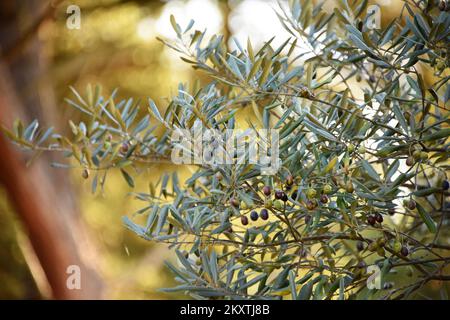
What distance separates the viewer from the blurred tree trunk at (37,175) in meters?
2.70

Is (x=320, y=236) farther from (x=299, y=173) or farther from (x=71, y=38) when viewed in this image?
(x=71, y=38)

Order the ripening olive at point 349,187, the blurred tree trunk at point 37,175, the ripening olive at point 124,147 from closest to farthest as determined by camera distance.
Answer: the ripening olive at point 349,187
the ripening olive at point 124,147
the blurred tree trunk at point 37,175

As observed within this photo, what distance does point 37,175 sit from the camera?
276 cm

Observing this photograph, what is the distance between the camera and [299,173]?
824 millimetres

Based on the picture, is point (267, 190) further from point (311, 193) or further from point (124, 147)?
point (124, 147)

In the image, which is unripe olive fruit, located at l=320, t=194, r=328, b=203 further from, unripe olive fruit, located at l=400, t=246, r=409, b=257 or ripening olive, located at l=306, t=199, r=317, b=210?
unripe olive fruit, located at l=400, t=246, r=409, b=257

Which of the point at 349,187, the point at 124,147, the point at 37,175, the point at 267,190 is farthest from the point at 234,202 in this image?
the point at 37,175

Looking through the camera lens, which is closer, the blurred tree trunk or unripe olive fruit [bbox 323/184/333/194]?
unripe olive fruit [bbox 323/184/333/194]

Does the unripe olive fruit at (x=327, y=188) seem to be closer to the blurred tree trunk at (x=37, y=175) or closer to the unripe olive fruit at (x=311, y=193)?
the unripe olive fruit at (x=311, y=193)

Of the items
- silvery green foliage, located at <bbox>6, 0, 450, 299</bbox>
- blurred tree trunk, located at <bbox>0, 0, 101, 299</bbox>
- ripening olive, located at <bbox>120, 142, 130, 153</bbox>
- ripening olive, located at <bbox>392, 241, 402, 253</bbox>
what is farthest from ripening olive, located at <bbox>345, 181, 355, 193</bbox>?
blurred tree trunk, located at <bbox>0, 0, 101, 299</bbox>

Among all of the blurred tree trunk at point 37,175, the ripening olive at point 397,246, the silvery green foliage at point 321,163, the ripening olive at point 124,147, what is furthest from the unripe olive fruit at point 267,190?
the blurred tree trunk at point 37,175

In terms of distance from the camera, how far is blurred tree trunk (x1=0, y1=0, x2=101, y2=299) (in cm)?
270
